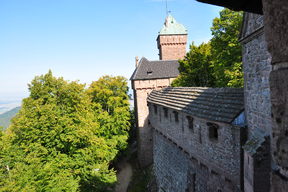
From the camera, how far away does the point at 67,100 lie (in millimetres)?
13148

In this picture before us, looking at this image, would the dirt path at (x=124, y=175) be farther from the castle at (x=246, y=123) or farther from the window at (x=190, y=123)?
the window at (x=190, y=123)

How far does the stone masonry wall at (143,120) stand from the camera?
2269 centimetres

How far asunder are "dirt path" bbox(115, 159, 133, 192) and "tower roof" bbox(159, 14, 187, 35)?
22408 millimetres

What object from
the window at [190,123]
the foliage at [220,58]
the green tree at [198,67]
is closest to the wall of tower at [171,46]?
the green tree at [198,67]

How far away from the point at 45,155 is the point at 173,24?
30.2 meters

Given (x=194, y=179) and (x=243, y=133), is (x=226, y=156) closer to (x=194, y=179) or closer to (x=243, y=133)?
(x=243, y=133)

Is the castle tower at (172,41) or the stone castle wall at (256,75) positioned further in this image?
the castle tower at (172,41)

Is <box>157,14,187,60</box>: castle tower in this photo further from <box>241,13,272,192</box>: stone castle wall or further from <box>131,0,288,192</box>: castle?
<box>241,13,272,192</box>: stone castle wall

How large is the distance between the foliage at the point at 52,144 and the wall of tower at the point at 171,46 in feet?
70.8

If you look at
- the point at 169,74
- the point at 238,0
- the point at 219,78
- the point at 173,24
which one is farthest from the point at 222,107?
the point at 173,24

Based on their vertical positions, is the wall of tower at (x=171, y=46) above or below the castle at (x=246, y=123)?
above

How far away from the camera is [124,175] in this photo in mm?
21453

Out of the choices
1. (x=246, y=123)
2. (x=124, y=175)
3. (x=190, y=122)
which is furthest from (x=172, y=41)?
(x=246, y=123)

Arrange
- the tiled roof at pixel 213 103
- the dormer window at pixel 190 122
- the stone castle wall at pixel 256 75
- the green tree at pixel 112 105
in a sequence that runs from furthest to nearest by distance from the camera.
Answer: the green tree at pixel 112 105, the dormer window at pixel 190 122, the tiled roof at pixel 213 103, the stone castle wall at pixel 256 75
